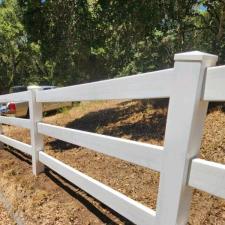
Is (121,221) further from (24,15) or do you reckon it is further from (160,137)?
(24,15)

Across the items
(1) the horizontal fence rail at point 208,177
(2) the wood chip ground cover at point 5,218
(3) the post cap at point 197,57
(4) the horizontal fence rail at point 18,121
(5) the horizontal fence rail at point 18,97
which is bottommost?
(2) the wood chip ground cover at point 5,218

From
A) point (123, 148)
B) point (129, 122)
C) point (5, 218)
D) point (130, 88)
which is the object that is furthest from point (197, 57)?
point (129, 122)

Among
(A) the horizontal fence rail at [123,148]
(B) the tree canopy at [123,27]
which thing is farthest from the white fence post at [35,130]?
(B) the tree canopy at [123,27]

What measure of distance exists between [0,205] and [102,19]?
5.69m

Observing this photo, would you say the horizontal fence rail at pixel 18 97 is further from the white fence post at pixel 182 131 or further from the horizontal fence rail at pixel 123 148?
the white fence post at pixel 182 131

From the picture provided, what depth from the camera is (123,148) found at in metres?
2.43

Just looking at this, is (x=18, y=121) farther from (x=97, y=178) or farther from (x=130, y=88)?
(x=130, y=88)

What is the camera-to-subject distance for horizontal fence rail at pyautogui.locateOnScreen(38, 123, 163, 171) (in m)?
Answer: 2.12

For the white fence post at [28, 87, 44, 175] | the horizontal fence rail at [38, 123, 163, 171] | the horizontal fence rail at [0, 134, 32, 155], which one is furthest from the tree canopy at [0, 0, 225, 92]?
the horizontal fence rail at [38, 123, 163, 171]

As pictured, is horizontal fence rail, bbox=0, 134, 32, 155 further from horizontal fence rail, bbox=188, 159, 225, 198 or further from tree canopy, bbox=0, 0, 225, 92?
tree canopy, bbox=0, 0, 225, 92

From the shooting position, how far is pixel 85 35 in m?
8.19

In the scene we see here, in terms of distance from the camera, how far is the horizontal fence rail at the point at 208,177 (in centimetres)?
165

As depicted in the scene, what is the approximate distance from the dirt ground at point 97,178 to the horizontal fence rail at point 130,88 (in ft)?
4.02

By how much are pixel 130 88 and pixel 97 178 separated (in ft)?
6.30
